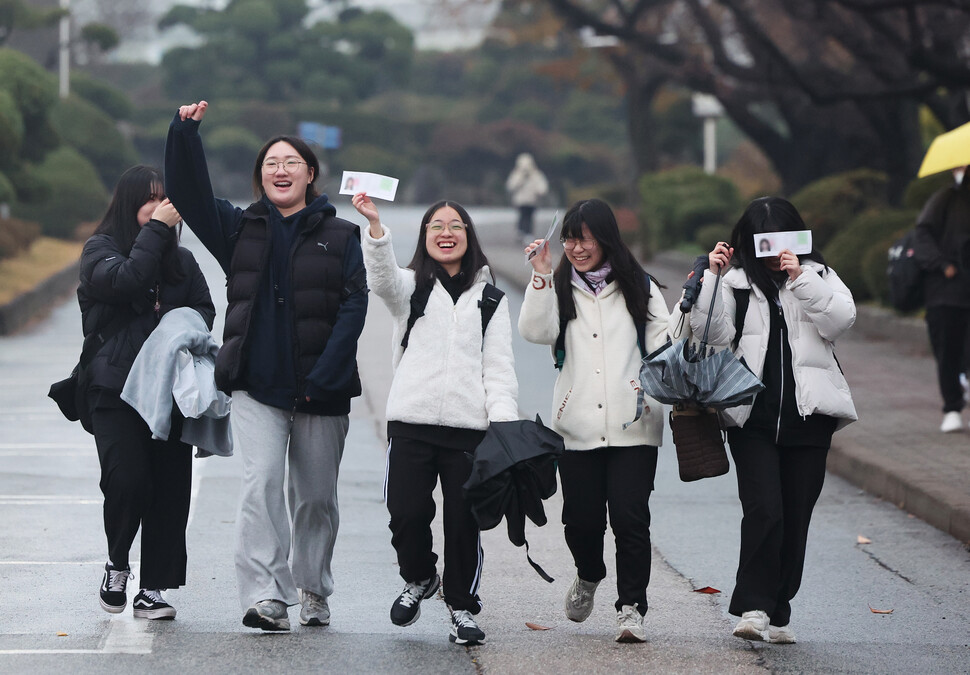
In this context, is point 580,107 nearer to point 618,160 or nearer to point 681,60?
point 618,160

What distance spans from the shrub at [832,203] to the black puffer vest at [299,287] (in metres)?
16.6

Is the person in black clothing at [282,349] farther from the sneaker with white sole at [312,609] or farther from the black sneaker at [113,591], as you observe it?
the black sneaker at [113,591]

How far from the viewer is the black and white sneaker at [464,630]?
18.3 feet

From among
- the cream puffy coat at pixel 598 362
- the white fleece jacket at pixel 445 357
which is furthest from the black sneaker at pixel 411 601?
the cream puffy coat at pixel 598 362

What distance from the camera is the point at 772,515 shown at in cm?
559

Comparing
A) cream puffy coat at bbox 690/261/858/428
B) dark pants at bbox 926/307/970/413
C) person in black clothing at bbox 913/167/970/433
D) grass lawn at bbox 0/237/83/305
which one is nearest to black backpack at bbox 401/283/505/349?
cream puffy coat at bbox 690/261/858/428

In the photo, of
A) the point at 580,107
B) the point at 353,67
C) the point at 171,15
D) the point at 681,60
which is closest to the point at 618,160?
the point at 580,107

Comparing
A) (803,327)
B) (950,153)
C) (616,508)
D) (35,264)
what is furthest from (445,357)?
(35,264)

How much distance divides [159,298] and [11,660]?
4.97 ft

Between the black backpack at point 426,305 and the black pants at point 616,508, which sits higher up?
the black backpack at point 426,305

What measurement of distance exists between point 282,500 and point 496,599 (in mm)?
1228

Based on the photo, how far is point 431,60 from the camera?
6241 centimetres

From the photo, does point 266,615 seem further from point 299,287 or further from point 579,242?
point 579,242

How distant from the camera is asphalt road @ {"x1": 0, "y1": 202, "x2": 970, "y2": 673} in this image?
5.41 m
